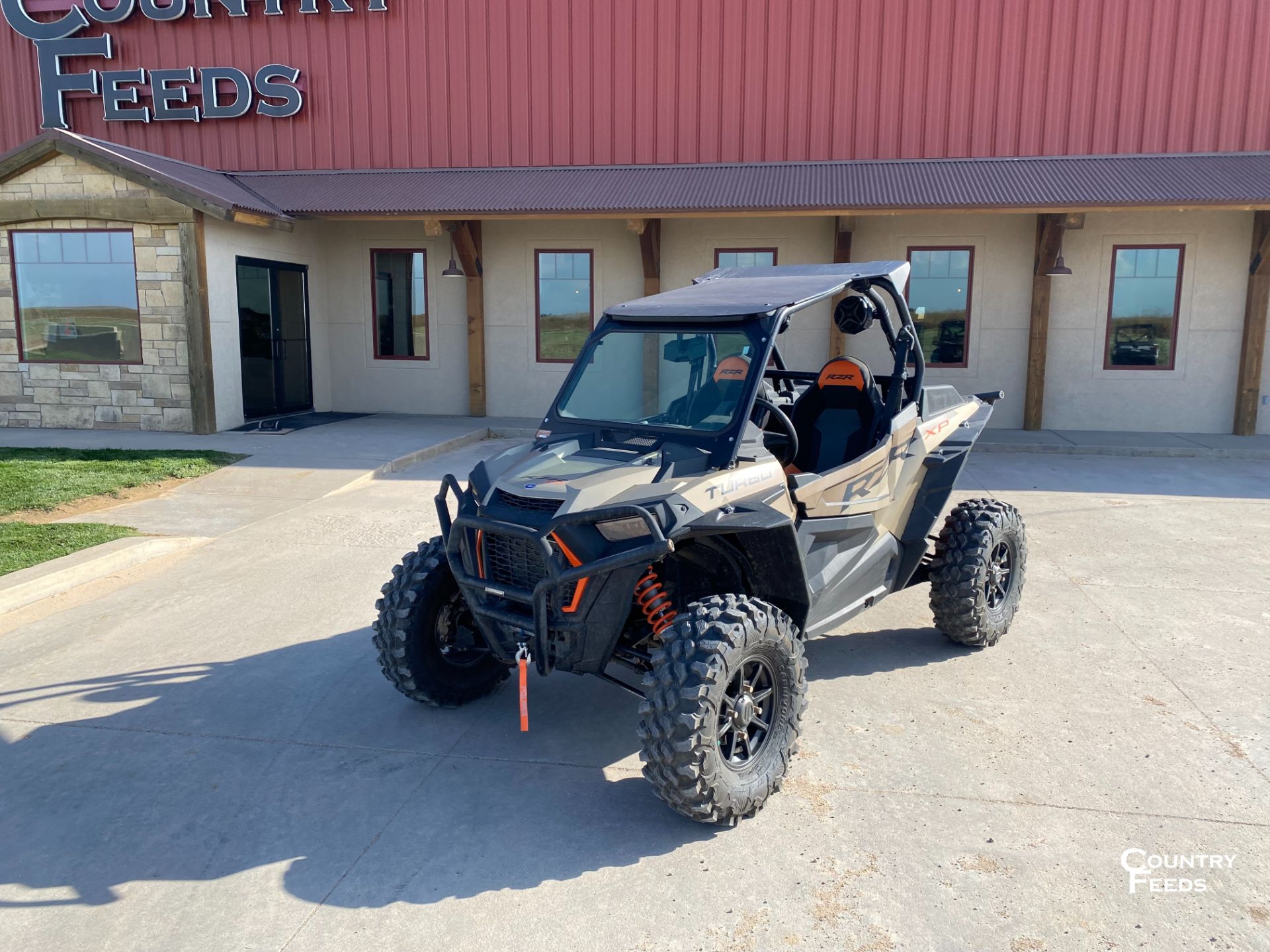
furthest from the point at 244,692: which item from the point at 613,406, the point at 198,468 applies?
the point at 198,468

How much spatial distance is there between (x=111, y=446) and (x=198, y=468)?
7.03 feet

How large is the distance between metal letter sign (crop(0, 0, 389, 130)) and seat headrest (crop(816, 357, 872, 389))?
12826 mm

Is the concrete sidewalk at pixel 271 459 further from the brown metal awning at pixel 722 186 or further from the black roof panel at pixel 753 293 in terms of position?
the black roof panel at pixel 753 293

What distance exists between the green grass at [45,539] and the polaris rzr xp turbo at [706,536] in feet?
11.9

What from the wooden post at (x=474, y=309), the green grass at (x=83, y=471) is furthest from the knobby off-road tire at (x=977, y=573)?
the wooden post at (x=474, y=309)

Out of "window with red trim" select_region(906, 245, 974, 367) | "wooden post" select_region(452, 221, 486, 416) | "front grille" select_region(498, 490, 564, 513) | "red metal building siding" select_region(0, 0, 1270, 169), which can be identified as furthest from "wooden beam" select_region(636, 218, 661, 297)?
"front grille" select_region(498, 490, 564, 513)

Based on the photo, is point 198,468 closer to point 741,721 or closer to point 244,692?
point 244,692

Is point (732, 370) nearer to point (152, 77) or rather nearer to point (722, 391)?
point (722, 391)

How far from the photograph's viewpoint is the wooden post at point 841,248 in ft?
43.1

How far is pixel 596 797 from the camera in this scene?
3.57m

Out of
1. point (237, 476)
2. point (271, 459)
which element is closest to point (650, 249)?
point (271, 459)

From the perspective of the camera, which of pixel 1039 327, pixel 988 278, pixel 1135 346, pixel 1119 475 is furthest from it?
pixel 988 278

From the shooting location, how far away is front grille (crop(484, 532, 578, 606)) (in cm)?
346

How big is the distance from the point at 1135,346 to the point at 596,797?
41.6ft
